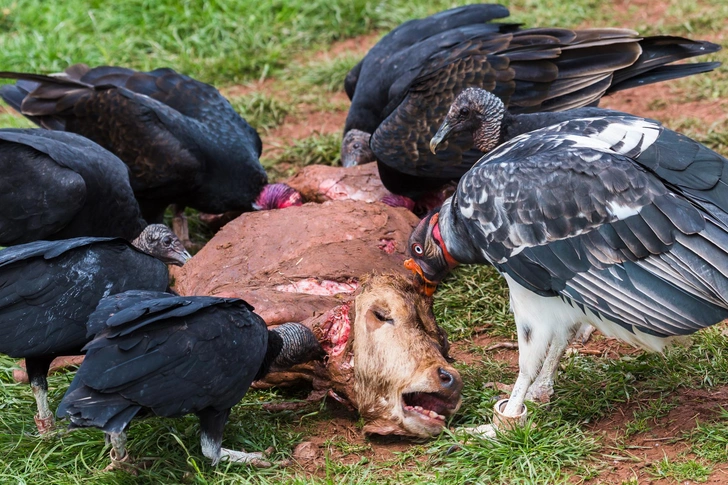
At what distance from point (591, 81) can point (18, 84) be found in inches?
161

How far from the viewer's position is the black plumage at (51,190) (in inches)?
203

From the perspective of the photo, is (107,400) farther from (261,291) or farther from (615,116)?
(615,116)

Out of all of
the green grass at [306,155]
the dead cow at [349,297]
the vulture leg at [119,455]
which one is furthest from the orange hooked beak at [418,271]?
the green grass at [306,155]

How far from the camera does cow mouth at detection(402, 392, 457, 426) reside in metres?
3.93

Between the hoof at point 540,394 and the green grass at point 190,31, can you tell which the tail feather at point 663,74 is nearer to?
the hoof at point 540,394

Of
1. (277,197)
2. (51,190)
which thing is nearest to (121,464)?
(51,190)

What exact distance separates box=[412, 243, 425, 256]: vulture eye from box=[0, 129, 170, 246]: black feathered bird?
195 cm

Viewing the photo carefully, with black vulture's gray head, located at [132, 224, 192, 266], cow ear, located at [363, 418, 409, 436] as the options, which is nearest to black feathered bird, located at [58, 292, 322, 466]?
cow ear, located at [363, 418, 409, 436]

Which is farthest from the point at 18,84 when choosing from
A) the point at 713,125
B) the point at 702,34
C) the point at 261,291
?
the point at 702,34

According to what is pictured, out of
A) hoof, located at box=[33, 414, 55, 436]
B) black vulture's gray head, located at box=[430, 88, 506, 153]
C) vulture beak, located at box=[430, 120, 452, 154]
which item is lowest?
hoof, located at box=[33, 414, 55, 436]

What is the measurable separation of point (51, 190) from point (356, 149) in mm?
2263

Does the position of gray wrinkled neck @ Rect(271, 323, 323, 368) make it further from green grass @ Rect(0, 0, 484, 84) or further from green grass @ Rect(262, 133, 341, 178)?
green grass @ Rect(0, 0, 484, 84)

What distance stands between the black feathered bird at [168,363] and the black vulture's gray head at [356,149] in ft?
8.97

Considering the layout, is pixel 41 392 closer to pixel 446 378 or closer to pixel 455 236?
pixel 446 378
